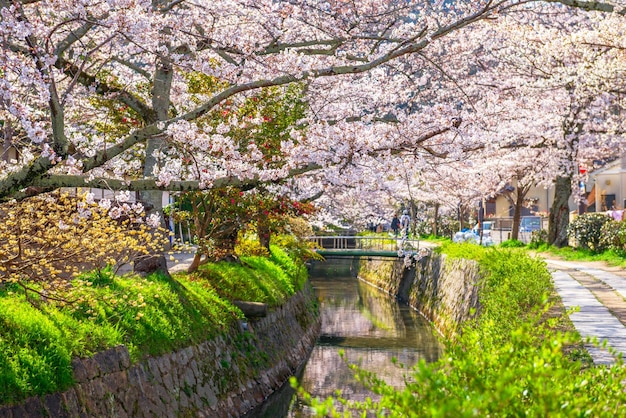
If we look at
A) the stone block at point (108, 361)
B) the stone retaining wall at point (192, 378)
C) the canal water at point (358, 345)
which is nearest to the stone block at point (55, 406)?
the stone retaining wall at point (192, 378)

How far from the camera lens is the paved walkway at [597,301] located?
10148mm

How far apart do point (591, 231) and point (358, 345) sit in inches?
444

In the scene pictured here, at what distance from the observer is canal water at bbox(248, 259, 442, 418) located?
53.2 feet

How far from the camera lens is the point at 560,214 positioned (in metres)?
31.5

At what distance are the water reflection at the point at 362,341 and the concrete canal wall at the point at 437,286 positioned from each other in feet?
1.97

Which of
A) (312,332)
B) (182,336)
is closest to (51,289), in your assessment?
(182,336)

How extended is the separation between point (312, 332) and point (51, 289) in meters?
14.0

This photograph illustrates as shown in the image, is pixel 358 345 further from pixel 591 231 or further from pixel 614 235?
pixel 591 231

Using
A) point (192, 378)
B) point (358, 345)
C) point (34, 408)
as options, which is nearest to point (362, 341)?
point (358, 345)

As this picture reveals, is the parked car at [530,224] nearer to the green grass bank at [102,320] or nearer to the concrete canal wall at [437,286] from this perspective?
the concrete canal wall at [437,286]

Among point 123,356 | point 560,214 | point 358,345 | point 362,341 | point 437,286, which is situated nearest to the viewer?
point 123,356

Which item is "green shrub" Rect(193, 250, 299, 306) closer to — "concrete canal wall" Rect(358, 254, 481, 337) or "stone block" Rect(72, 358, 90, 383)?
"concrete canal wall" Rect(358, 254, 481, 337)

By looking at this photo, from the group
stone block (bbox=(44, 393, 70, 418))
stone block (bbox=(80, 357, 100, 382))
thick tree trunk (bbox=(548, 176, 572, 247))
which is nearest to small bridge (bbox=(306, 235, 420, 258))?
thick tree trunk (bbox=(548, 176, 572, 247))

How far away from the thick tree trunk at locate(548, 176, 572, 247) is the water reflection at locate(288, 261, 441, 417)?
6.90 meters
